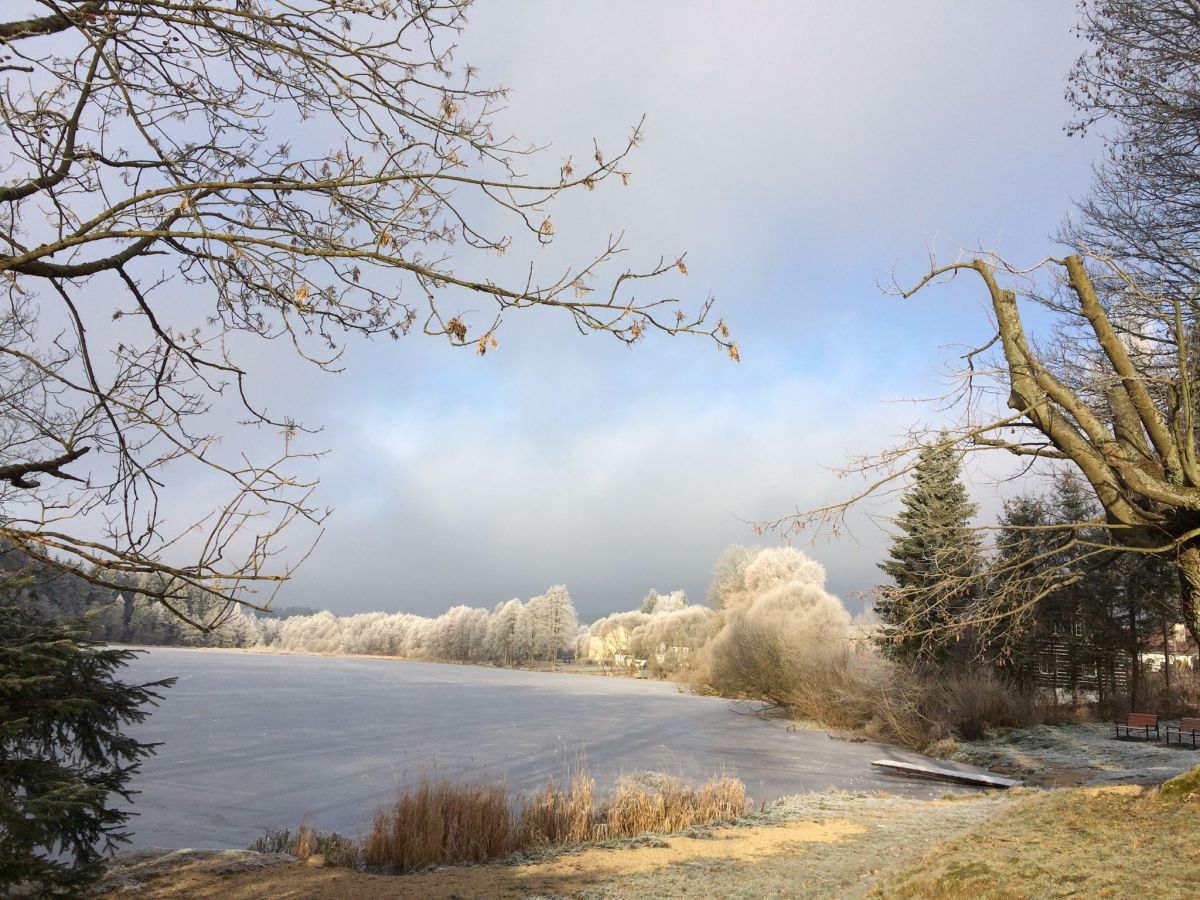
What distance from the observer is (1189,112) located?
9.76 metres

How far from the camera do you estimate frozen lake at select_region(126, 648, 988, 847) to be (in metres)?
13.4

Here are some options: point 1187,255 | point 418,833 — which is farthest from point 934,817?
point 1187,255

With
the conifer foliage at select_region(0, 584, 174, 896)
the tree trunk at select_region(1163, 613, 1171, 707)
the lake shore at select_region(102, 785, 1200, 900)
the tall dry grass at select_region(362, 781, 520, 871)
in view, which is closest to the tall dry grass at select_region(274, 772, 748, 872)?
the tall dry grass at select_region(362, 781, 520, 871)

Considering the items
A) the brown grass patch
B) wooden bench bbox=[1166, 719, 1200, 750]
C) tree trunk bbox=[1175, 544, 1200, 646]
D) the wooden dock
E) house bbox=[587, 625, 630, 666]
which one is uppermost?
tree trunk bbox=[1175, 544, 1200, 646]

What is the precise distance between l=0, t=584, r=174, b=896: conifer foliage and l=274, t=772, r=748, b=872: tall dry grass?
2.87m

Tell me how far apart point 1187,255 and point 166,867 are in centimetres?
1572

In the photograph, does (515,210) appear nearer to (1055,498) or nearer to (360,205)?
(360,205)

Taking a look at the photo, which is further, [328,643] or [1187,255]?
[328,643]

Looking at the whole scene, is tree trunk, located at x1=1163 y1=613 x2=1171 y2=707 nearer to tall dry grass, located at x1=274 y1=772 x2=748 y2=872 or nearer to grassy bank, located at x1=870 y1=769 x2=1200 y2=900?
tall dry grass, located at x1=274 y1=772 x2=748 y2=872

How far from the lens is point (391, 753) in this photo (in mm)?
20078

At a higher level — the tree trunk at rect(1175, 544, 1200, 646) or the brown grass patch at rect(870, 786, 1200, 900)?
the tree trunk at rect(1175, 544, 1200, 646)

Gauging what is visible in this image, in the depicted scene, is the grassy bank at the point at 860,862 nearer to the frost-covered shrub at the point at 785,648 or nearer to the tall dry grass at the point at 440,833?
the tall dry grass at the point at 440,833

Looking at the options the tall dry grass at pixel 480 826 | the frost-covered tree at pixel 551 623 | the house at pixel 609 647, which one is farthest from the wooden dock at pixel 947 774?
the frost-covered tree at pixel 551 623

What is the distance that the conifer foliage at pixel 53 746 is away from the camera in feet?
19.0
